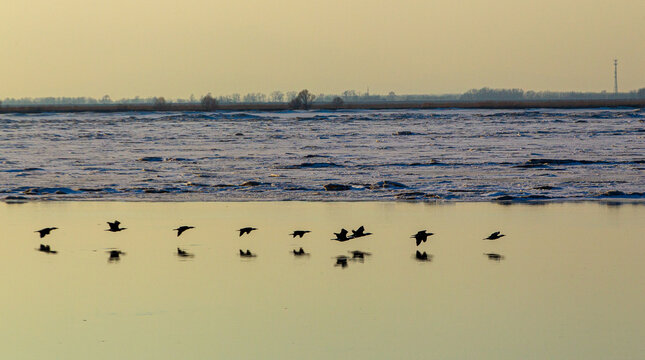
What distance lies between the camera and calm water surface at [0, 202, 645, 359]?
21.1ft

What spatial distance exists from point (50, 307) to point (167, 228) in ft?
16.2

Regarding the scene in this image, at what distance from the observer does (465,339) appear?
21.3 ft

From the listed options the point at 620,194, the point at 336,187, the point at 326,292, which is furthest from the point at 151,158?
the point at 326,292

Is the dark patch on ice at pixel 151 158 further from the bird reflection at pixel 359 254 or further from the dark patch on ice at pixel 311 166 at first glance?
the bird reflection at pixel 359 254

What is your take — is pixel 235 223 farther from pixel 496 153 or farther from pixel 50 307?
pixel 496 153

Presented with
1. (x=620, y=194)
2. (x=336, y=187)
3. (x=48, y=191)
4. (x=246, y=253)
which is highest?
(x=48, y=191)

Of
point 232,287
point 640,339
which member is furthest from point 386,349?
point 232,287

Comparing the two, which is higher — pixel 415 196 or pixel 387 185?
pixel 387 185

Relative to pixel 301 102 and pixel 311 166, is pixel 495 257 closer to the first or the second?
pixel 311 166

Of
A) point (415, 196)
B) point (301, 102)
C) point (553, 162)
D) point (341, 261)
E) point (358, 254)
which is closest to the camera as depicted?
point (341, 261)

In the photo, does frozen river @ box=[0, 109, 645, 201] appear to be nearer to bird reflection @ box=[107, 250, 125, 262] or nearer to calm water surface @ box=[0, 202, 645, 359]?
calm water surface @ box=[0, 202, 645, 359]

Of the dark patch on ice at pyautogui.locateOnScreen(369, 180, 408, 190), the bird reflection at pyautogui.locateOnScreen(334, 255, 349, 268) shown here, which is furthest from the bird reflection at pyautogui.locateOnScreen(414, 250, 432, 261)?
the dark patch on ice at pyautogui.locateOnScreen(369, 180, 408, 190)

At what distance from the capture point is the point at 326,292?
820 centimetres

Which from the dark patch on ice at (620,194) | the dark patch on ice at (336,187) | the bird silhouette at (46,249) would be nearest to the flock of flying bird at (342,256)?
the bird silhouette at (46,249)
